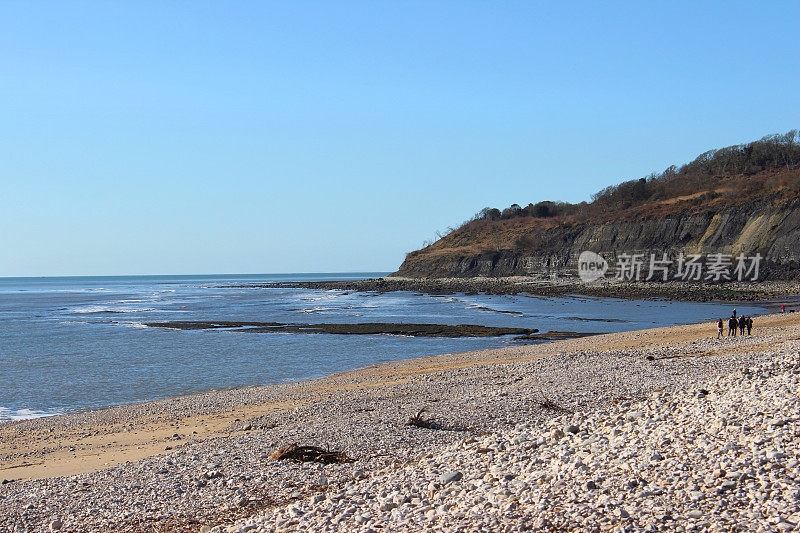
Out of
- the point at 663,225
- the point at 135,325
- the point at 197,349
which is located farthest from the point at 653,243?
the point at 197,349

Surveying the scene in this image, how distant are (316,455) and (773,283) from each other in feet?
264

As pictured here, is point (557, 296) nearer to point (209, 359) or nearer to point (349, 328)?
point (349, 328)

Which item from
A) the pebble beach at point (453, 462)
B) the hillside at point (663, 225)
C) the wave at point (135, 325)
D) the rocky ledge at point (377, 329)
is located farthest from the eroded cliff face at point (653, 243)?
the pebble beach at point (453, 462)

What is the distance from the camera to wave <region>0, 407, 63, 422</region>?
19562 mm

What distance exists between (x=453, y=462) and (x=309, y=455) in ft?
9.15

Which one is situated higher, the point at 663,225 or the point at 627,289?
the point at 663,225

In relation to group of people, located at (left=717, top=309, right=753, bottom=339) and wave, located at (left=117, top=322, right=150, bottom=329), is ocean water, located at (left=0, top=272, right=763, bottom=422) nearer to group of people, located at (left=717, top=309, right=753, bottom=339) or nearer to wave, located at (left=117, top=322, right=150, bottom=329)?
wave, located at (left=117, top=322, right=150, bottom=329)

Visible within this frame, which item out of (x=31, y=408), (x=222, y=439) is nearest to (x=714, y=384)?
(x=222, y=439)

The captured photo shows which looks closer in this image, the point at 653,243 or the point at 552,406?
the point at 552,406

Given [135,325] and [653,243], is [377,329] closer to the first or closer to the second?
[135,325]

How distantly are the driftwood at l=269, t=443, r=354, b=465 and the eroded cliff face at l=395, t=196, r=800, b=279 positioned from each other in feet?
267

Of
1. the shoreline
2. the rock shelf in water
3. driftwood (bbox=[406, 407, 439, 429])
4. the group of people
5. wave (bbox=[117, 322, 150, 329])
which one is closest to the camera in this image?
driftwood (bbox=[406, 407, 439, 429])

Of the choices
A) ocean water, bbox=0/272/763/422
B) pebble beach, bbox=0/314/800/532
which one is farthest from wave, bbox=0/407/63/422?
pebble beach, bbox=0/314/800/532

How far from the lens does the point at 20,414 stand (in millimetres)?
20266
